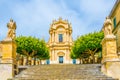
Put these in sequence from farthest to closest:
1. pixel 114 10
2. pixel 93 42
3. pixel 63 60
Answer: pixel 63 60 → pixel 93 42 → pixel 114 10

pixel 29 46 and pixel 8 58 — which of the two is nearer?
pixel 8 58

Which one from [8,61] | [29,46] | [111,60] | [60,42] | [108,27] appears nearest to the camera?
[111,60]

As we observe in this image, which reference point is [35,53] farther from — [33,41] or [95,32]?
[95,32]

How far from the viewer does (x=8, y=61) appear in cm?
1616

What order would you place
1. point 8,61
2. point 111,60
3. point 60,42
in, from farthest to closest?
1. point 60,42
2. point 8,61
3. point 111,60

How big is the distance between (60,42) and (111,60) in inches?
1405

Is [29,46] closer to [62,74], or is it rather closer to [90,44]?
[90,44]

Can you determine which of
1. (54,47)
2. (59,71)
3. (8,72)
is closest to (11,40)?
(8,72)

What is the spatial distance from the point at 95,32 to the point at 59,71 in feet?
59.7

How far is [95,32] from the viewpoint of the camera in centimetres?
3422

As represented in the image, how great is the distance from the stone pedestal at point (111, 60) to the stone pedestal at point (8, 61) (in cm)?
614

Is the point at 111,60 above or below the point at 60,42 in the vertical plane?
below

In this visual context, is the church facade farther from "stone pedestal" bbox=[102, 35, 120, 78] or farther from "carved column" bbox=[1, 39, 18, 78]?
"stone pedestal" bbox=[102, 35, 120, 78]

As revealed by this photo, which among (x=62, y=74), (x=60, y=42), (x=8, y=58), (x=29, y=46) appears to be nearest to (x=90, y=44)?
(x=29, y=46)
